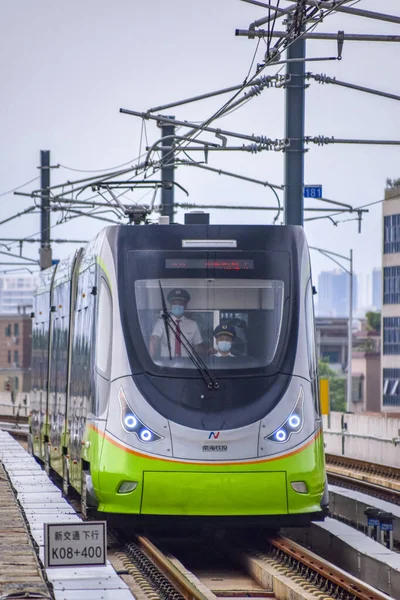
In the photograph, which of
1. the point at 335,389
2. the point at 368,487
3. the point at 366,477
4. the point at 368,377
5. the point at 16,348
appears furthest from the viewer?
the point at 335,389

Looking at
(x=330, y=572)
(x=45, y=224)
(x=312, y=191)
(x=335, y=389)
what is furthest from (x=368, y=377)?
(x=330, y=572)

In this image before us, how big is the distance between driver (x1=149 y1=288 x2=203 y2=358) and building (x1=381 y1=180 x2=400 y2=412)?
73708 millimetres

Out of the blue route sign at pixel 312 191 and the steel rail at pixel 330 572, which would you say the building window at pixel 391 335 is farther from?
the steel rail at pixel 330 572

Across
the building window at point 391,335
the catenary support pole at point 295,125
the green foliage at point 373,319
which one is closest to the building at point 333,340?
the green foliage at point 373,319

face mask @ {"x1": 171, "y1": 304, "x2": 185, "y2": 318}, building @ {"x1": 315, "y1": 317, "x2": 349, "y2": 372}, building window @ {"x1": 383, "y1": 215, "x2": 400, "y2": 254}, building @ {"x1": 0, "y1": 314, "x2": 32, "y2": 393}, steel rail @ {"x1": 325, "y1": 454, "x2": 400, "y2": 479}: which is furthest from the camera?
building @ {"x1": 315, "y1": 317, "x2": 349, "y2": 372}

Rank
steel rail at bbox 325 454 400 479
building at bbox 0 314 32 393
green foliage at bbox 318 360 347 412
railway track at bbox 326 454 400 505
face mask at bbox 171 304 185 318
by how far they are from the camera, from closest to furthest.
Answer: face mask at bbox 171 304 185 318 → railway track at bbox 326 454 400 505 → steel rail at bbox 325 454 400 479 → building at bbox 0 314 32 393 → green foliage at bbox 318 360 347 412

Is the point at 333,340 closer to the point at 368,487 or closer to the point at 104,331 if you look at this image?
the point at 368,487

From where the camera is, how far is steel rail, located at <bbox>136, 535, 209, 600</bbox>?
12.2 metres

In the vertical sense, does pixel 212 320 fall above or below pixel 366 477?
above

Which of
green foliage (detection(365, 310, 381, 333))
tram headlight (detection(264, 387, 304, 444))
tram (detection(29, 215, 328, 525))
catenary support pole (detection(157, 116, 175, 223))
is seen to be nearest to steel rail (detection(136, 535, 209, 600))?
tram (detection(29, 215, 328, 525))

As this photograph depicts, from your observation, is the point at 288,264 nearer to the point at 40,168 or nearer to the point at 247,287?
the point at 247,287

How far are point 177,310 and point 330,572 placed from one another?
127 inches

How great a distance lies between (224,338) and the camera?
1502 centimetres

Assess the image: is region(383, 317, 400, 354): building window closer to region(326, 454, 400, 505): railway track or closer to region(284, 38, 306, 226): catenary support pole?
region(326, 454, 400, 505): railway track
